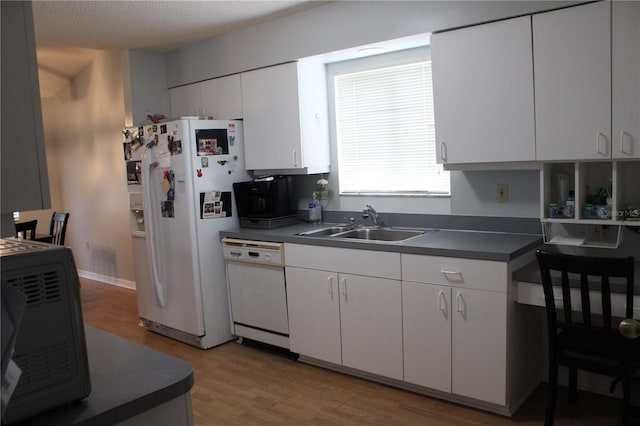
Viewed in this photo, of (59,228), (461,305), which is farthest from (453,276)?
A: (59,228)

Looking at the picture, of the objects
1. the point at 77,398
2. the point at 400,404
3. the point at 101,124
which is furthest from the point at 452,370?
the point at 101,124

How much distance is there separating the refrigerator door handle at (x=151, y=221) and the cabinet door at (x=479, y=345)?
243 centimetres

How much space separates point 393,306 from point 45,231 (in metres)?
5.90

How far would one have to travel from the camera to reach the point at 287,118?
392 cm

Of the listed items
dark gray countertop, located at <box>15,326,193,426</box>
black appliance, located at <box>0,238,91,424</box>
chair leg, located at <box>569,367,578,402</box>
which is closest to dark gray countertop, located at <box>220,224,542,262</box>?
chair leg, located at <box>569,367,578,402</box>

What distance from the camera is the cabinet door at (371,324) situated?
313 cm

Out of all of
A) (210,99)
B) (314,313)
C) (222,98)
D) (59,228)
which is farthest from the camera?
(59,228)

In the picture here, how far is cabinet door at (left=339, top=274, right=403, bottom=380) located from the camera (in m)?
3.13

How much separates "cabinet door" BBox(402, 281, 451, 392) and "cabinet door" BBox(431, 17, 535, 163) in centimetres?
78

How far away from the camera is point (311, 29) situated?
146 inches

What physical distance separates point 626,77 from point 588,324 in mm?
1150

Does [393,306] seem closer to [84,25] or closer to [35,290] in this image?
[35,290]

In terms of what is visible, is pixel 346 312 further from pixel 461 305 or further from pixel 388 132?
pixel 388 132

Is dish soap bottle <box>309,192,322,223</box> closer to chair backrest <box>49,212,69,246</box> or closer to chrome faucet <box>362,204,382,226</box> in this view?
chrome faucet <box>362,204,382,226</box>
